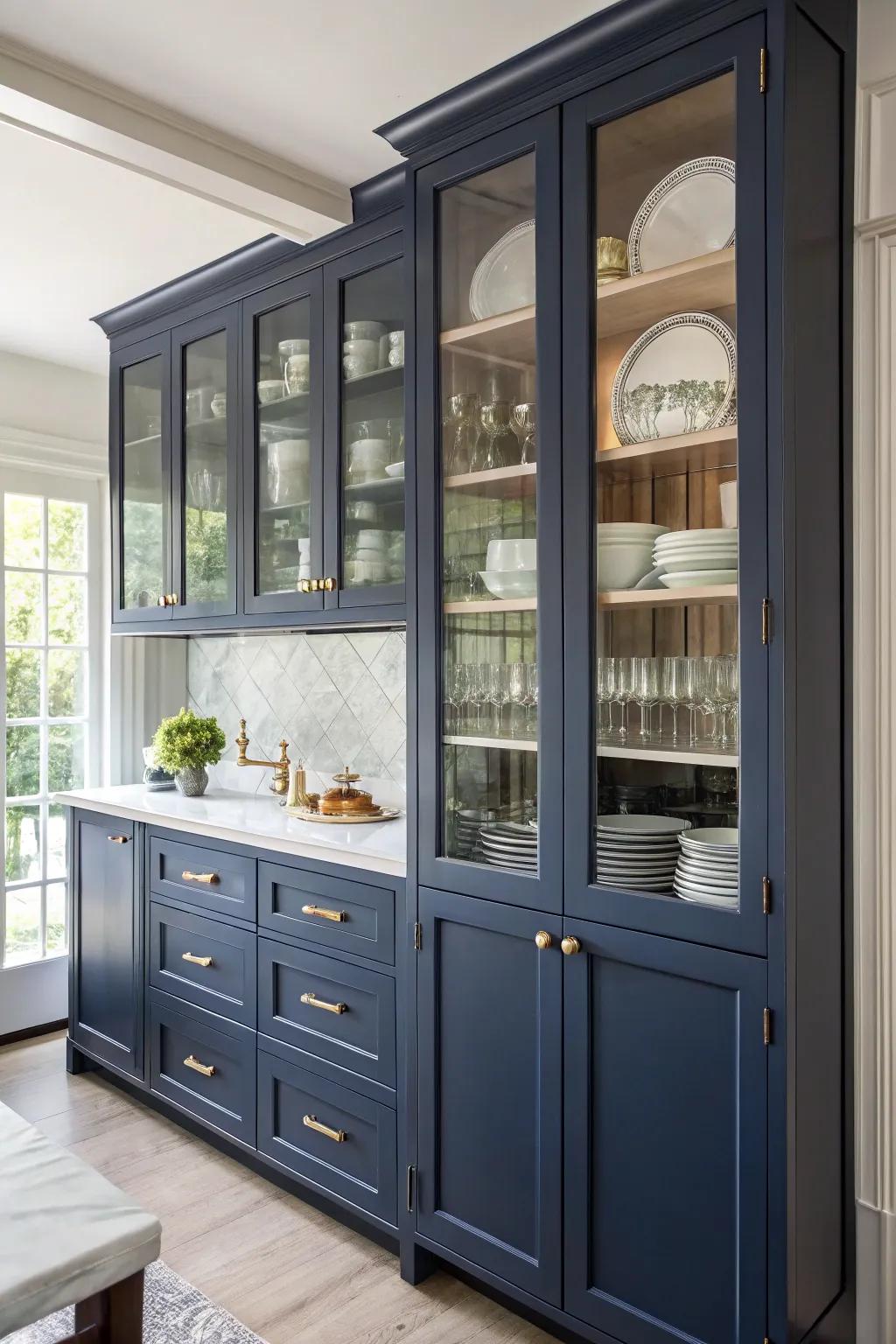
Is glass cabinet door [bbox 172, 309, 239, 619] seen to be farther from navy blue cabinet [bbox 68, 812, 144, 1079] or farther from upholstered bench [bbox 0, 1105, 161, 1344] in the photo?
upholstered bench [bbox 0, 1105, 161, 1344]

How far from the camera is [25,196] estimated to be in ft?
8.08

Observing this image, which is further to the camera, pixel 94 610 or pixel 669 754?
pixel 94 610

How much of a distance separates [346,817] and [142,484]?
1.43 meters

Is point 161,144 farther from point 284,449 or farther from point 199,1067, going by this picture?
point 199,1067

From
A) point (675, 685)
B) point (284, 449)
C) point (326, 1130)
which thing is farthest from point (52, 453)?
point (675, 685)

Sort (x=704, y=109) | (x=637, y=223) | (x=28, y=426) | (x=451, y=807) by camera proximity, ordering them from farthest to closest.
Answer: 1. (x=28, y=426)
2. (x=451, y=807)
3. (x=637, y=223)
4. (x=704, y=109)

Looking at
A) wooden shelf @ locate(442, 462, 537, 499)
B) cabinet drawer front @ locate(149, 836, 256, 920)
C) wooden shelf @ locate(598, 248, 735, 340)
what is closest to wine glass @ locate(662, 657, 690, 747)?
wooden shelf @ locate(442, 462, 537, 499)

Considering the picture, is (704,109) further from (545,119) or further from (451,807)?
(451,807)

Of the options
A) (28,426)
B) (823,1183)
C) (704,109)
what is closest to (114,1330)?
(823,1183)

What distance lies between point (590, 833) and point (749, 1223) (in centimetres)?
69

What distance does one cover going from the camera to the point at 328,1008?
7.79 ft

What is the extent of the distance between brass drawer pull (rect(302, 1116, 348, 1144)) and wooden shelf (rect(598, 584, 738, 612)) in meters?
1.46

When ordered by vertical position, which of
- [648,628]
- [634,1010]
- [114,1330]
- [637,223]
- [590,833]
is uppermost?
[637,223]

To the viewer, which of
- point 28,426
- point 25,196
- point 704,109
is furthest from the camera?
point 28,426
